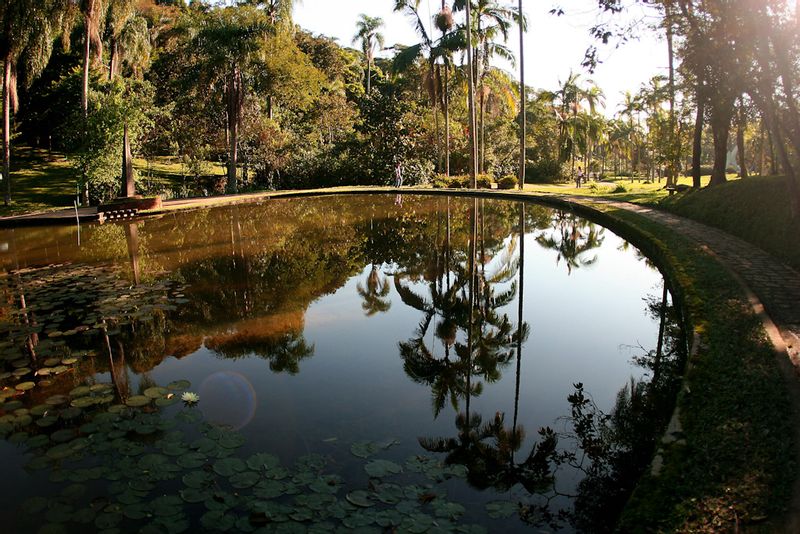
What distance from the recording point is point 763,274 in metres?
8.95

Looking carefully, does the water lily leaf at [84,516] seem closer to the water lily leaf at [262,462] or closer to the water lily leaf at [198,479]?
the water lily leaf at [198,479]

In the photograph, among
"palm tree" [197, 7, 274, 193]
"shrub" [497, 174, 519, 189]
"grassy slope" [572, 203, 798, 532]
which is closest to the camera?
"grassy slope" [572, 203, 798, 532]

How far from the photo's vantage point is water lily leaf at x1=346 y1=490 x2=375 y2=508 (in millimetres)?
3894

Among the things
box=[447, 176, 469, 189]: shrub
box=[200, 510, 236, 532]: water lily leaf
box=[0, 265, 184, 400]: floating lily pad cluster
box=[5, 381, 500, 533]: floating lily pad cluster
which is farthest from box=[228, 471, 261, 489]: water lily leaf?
box=[447, 176, 469, 189]: shrub

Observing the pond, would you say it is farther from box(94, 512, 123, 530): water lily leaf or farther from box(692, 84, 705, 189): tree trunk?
box(692, 84, 705, 189): tree trunk

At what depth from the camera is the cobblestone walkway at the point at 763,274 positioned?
660 centimetres

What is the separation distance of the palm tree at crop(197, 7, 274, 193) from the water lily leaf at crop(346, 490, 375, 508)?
92.9 ft

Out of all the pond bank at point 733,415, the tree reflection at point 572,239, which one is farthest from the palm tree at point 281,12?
the pond bank at point 733,415

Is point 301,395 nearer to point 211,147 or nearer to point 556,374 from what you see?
point 556,374

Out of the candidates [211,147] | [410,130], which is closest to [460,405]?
[211,147]

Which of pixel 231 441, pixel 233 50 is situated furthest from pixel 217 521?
pixel 233 50

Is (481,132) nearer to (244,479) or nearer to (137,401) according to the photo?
(137,401)

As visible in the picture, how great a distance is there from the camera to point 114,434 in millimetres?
5020

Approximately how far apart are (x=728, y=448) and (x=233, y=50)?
30242 mm
